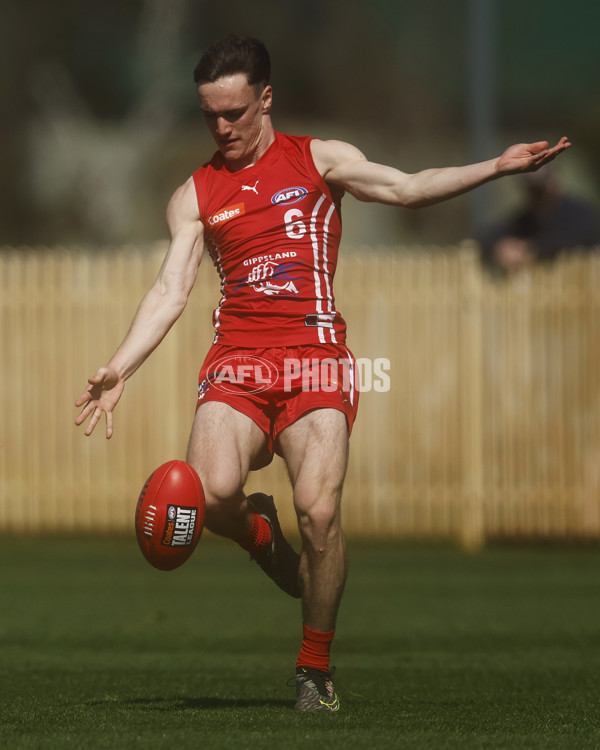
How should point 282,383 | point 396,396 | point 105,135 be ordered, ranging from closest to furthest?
point 282,383 → point 396,396 → point 105,135

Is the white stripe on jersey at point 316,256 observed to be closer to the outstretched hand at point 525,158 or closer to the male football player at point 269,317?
the male football player at point 269,317

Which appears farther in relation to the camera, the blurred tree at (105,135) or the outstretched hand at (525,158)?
the blurred tree at (105,135)

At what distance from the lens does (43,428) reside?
1358 centimetres

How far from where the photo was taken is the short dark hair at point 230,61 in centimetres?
604

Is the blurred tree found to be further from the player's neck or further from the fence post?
the player's neck

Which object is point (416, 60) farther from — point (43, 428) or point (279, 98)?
point (43, 428)

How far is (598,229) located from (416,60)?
2365cm

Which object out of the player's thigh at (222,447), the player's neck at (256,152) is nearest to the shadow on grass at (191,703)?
the player's thigh at (222,447)

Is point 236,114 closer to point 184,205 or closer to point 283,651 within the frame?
point 184,205

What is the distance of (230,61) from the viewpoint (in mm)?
6035

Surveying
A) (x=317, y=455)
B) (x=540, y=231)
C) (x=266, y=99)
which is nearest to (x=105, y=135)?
(x=540, y=231)

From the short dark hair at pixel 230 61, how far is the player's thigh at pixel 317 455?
140 centimetres

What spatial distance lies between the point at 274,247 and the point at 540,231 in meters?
7.10

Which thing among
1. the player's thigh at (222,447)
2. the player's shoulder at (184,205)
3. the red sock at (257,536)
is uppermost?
the player's shoulder at (184,205)
